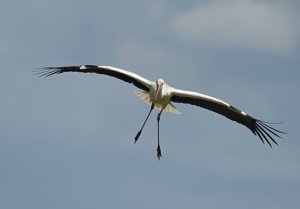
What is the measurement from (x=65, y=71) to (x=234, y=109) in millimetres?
4673

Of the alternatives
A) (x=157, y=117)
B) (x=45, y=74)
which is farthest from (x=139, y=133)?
(x=45, y=74)

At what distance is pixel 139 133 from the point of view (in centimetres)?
3244

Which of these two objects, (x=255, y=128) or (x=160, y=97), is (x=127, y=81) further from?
(x=255, y=128)

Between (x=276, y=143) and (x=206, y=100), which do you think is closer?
(x=276, y=143)

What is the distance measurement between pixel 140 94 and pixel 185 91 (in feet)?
4.26

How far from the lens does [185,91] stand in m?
31.9

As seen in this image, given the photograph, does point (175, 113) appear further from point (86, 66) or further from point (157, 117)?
point (86, 66)

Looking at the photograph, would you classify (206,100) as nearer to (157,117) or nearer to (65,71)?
(157,117)

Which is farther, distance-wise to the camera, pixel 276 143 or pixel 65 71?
pixel 65 71

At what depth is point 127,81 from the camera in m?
32.2

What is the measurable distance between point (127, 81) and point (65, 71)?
1.70 m

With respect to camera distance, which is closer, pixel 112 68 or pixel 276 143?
pixel 276 143

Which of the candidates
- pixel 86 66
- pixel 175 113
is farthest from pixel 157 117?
pixel 86 66

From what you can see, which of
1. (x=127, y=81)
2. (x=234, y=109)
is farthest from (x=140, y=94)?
(x=234, y=109)
